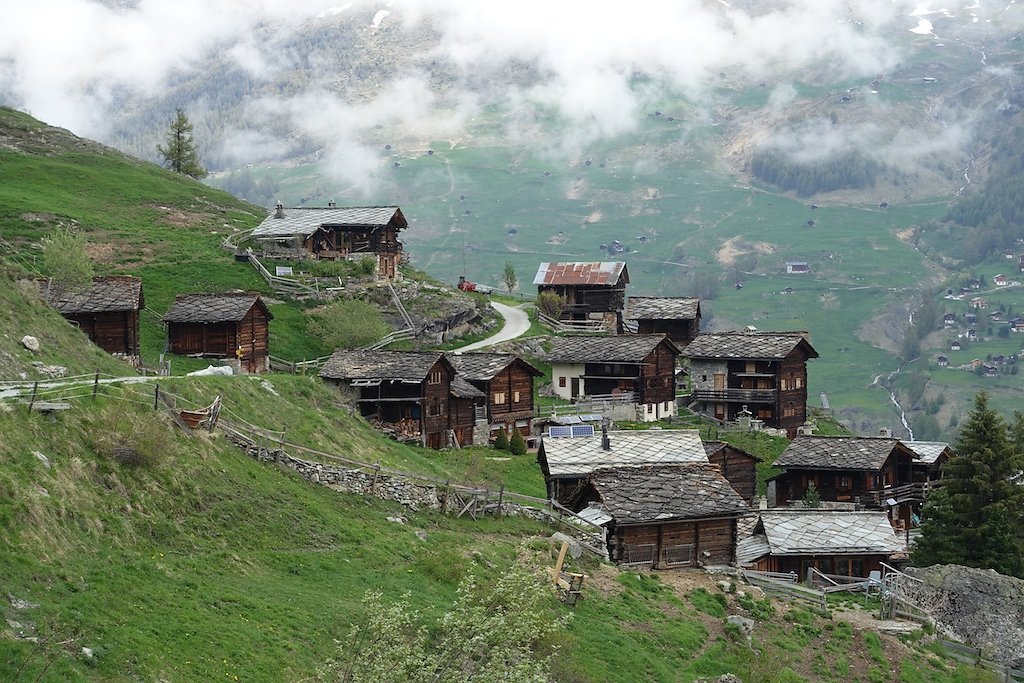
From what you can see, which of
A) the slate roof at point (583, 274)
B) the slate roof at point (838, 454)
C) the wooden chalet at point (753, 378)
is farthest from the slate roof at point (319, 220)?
the slate roof at point (838, 454)

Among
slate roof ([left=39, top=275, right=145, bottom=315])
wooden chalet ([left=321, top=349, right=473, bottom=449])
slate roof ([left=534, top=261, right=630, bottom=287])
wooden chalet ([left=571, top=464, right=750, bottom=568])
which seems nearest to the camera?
wooden chalet ([left=571, top=464, right=750, bottom=568])

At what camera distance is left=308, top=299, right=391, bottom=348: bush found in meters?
94.4

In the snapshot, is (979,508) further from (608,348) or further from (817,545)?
(608,348)

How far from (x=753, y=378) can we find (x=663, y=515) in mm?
48716

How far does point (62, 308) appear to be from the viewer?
2795 inches

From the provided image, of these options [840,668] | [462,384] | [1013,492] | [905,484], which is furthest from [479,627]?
[905,484]

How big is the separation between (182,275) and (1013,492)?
65.5m

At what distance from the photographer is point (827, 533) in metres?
66.1

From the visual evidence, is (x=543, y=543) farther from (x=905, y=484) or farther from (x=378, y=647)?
(x=905, y=484)

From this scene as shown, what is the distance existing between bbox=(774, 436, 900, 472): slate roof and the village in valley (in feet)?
0.42

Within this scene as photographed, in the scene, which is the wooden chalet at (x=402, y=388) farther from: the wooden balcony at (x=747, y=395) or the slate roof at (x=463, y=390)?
the wooden balcony at (x=747, y=395)

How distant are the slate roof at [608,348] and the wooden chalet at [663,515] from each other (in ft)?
124

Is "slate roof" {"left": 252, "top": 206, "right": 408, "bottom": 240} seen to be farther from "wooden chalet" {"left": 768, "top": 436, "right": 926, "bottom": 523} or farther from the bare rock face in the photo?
the bare rock face

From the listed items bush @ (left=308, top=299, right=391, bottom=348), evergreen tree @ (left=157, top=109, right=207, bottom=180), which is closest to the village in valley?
bush @ (left=308, top=299, right=391, bottom=348)
